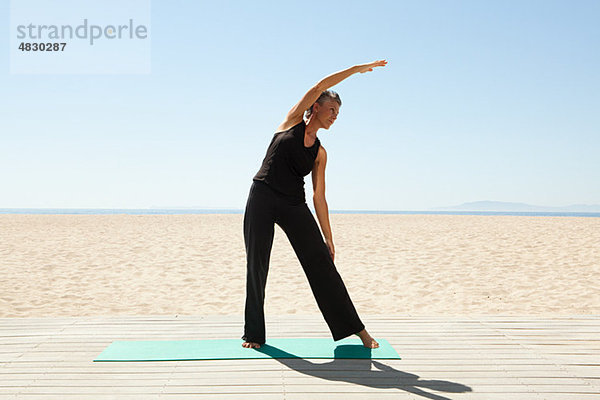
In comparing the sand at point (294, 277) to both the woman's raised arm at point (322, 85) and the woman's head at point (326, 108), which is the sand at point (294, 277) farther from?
the woman's raised arm at point (322, 85)

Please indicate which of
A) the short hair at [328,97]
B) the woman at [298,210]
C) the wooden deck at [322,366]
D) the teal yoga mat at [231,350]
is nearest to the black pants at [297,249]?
the woman at [298,210]

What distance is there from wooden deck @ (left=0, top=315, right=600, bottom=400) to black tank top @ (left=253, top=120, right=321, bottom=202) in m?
1.17

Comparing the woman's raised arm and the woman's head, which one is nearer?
the woman's raised arm

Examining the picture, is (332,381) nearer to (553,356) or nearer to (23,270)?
(553,356)

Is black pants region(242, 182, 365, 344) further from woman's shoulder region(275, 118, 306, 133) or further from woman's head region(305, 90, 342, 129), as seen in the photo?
woman's head region(305, 90, 342, 129)

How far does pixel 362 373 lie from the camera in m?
2.92

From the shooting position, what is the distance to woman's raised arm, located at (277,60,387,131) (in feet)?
9.61

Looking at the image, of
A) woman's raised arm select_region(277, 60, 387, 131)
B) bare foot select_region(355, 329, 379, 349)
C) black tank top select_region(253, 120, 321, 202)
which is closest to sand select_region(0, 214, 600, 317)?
bare foot select_region(355, 329, 379, 349)

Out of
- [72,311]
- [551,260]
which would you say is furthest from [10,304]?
[551,260]

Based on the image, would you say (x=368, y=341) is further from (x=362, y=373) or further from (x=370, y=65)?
(x=370, y=65)

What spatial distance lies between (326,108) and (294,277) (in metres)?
5.77

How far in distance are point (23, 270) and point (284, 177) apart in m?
7.74

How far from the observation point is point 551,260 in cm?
998

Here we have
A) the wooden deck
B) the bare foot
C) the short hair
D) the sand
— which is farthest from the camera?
the sand
